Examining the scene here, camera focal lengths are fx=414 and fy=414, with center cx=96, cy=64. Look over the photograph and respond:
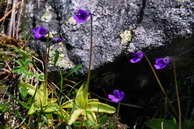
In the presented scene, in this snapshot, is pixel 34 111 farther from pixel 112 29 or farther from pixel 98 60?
pixel 112 29

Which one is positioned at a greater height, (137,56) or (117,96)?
(137,56)

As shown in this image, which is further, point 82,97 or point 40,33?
point 82,97

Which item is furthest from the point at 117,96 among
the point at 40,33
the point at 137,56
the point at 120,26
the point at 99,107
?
the point at 40,33

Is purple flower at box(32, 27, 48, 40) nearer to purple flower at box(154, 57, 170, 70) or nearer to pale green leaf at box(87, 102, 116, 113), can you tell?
pale green leaf at box(87, 102, 116, 113)

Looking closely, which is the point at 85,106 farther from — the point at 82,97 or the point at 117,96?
the point at 117,96

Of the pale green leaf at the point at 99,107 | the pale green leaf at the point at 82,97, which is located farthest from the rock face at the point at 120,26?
the pale green leaf at the point at 99,107

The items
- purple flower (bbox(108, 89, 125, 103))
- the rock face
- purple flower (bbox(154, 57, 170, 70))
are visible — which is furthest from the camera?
the rock face

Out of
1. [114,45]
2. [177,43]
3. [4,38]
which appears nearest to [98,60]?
Result: [114,45]

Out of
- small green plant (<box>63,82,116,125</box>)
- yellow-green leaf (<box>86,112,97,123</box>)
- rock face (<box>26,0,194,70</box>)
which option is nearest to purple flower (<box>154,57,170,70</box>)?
Result: rock face (<box>26,0,194,70</box>)
